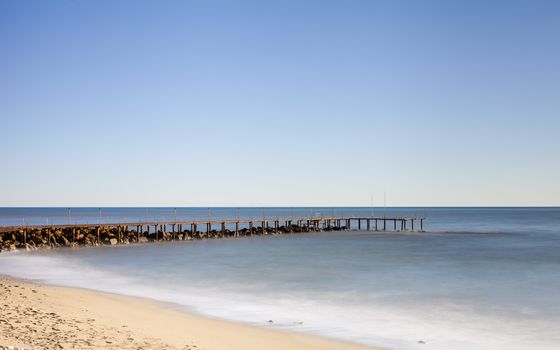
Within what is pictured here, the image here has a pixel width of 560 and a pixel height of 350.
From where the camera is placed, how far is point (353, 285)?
24.8m

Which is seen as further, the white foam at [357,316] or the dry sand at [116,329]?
the white foam at [357,316]

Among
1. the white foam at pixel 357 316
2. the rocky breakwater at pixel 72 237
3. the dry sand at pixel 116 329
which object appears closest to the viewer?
the dry sand at pixel 116 329

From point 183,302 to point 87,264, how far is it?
1465 centimetres

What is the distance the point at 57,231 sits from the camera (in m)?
47.6

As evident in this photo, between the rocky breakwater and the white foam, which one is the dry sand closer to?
the white foam

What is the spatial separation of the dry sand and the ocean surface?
1474 millimetres

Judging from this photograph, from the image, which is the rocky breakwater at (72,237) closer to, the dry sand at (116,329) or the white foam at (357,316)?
the white foam at (357,316)

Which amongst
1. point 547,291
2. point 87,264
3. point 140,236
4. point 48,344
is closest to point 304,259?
point 87,264

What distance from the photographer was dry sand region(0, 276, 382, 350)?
35.4ft

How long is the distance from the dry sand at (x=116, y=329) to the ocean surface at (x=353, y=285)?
147 cm

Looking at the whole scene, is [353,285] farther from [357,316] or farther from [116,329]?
[116,329]

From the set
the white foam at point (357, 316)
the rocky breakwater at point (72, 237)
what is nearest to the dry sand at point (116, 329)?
the white foam at point (357, 316)

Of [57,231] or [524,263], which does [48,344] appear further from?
[57,231]

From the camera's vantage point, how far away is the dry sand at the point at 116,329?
35.4 ft
